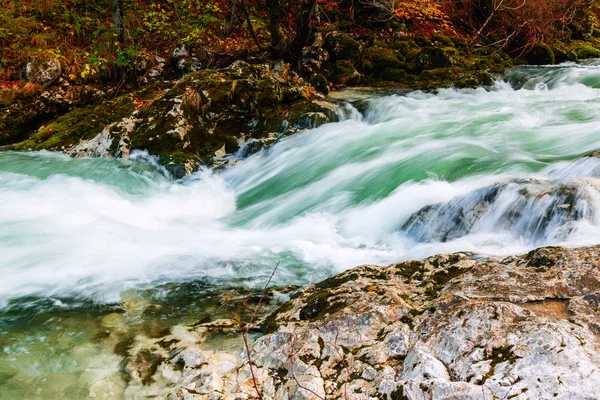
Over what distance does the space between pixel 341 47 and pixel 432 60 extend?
2496 millimetres

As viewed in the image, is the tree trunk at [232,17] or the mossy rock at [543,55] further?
the mossy rock at [543,55]

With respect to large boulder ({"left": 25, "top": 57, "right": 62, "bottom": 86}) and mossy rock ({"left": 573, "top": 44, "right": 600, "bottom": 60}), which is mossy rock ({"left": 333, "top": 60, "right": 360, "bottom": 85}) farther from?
mossy rock ({"left": 573, "top": 44, "right": 600, "bottom": 60})

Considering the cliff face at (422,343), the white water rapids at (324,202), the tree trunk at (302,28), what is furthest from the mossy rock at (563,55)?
the cliff face at (422,343)

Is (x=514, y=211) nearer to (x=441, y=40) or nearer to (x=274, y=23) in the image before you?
(x=274, y=23)

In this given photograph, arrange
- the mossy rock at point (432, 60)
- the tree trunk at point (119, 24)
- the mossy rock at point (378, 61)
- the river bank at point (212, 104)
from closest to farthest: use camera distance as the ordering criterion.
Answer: the river bank at point (212, 104), the tree trunk at point (119, 24), the mossy rock at point (378, 61), the mossy rock at point (432, 60)

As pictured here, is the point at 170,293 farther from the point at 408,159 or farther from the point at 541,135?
the point at 541,135

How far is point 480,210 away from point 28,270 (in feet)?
15.4

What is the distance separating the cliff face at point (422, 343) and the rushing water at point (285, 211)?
751 millimetres

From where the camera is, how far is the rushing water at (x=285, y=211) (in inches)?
156

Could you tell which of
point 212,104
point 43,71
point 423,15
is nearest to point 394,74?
point 423,15

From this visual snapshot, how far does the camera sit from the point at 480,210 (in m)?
4.72

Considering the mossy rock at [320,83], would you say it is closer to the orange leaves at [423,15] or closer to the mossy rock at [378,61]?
the mossy rock at [378,61]

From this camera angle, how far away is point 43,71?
1052 cm

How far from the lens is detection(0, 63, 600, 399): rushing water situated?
3.96 meters
